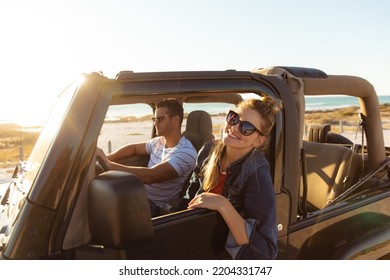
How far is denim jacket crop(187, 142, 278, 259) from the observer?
76.3 inches

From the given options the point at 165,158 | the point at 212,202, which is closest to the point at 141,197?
the point at 212,202

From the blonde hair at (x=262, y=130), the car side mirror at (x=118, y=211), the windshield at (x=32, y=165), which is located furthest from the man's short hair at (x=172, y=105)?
the car side mirror at (x=118, y=211)

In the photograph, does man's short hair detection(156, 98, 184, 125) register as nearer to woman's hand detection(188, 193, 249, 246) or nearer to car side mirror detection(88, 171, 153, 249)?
woman's hand detection(188, 193, 249, 246)

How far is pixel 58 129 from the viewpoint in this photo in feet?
5.33

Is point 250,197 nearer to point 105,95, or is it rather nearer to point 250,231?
point 250,231

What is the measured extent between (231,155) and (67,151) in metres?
0.87

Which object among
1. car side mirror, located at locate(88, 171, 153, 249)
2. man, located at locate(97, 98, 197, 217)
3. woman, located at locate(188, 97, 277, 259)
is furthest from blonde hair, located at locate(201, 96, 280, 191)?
car side mirror, located at locate(88, 171, 153, 249)

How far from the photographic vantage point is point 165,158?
339 cm

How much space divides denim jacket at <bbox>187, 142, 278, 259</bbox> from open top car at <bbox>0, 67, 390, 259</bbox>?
0.13 meters

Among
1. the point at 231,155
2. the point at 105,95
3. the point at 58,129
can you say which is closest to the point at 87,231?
the point at 58,129

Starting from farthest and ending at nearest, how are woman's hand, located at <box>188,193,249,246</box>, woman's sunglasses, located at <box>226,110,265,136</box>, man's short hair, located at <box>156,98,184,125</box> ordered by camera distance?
man's short hair, located at <box>156,98,184,125</box>, woman's sunglasses, located at <box>226,110,265,136</box>, woman's hand, located at <box>188,193,249,246</box>

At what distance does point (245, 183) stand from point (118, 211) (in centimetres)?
78

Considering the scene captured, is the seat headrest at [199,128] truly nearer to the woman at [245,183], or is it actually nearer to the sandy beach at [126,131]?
the sandy beach at [126,131]

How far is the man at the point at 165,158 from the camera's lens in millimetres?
3063
